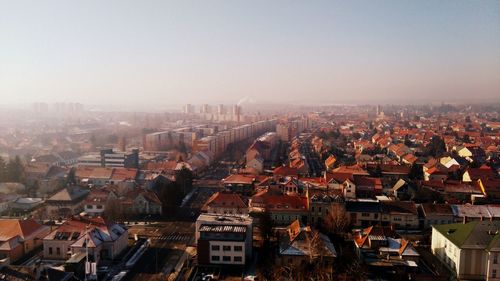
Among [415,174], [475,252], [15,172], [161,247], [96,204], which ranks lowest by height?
[161,247]

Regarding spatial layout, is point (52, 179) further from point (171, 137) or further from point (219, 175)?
point (171, 137)

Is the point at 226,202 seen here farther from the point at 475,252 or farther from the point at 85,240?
the point at 475,252

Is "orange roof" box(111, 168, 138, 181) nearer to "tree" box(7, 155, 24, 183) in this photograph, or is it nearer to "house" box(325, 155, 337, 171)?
"tree" box(7, 155, 24, 183)

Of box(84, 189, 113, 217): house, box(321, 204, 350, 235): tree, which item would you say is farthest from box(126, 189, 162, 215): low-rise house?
box(321, 204, 350, 235): tree

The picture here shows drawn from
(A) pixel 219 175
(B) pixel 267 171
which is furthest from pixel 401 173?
(A) pixel 219 175

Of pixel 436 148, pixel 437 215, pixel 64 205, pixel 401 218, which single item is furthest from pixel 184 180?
pixel 436 148

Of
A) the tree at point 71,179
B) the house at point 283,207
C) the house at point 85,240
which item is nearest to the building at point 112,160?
the tree at point 71,179
